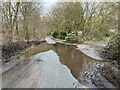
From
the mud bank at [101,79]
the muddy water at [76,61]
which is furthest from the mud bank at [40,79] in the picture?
the muddy water at [76,61]

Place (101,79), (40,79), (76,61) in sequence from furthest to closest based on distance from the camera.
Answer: (76,61) < (40,79) < (101,79)

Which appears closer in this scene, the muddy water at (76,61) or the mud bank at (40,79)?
the mud bank at (40,79)

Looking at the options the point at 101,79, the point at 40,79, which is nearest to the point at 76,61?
the point at 101,79

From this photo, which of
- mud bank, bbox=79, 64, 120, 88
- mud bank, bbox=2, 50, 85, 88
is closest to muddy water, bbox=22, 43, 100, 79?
mud bank, bbox=79, 64, 120, 88

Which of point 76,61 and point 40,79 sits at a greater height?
point 40,79

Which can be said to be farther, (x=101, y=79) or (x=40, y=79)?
(x=40, y=79)

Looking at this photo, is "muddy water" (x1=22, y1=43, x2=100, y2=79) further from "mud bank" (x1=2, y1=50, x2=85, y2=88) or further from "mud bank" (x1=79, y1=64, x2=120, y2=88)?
"mud bank" (x1=2, y1=50, x2=85, y2=88)

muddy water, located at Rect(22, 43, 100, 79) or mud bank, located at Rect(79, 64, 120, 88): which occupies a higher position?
mud bank, located at Rect(79, 64, 120, 88)

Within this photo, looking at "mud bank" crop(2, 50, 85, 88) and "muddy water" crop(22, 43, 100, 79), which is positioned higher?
"mud bank" crop(2, 50, 85, 88)

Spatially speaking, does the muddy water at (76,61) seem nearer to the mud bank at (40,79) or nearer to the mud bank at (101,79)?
the mud bank at (101,79)

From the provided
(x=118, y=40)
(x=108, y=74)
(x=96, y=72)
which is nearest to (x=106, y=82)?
(x=108, y=74)

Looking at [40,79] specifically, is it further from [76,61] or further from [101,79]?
[76,61]

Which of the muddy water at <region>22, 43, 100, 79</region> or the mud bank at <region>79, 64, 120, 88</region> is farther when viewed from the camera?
the muddy water at <region>22, 43, 100, 79</region>

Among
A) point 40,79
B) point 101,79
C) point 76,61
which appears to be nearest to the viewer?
point 101,79
